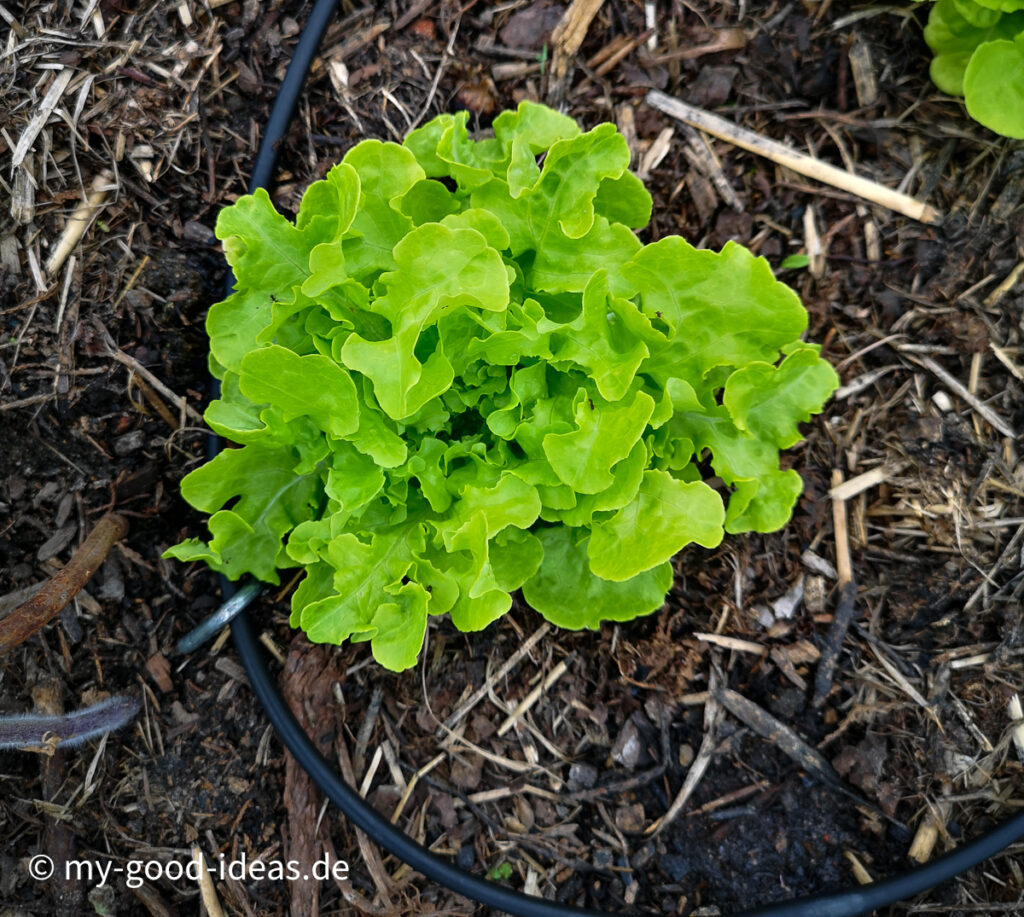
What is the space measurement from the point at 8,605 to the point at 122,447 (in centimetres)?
71

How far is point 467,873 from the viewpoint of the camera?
8.78 feet

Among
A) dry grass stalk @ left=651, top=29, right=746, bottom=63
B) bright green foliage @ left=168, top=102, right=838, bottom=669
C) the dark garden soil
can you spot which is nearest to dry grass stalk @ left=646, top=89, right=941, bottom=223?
the dark garden soil

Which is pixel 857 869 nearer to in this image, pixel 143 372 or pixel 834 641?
pixel 834 641

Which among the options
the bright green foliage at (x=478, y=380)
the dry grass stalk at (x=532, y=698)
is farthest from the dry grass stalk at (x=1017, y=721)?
the dry grass stalk at (x=532, y=698)

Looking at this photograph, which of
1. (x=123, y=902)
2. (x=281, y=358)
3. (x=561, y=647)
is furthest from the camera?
(x=561, y=647)

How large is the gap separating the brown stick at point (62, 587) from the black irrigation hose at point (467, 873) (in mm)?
435

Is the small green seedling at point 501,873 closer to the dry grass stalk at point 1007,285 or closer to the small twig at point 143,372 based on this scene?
the small twig at point 143,372

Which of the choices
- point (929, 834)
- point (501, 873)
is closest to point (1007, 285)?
point (929, 834)

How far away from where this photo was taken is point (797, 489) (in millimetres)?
2549

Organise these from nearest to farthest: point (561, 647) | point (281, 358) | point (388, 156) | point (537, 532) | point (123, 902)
Answer: point (281, 358), point (388, 156), point (537, 532), point (123, 902), point (561, 647)

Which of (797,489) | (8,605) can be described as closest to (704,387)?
(797,489)

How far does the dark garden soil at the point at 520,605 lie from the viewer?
9.42 ft

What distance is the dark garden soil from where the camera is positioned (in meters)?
2.87

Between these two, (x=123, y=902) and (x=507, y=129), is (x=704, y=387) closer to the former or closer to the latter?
(x=507, y=129)
